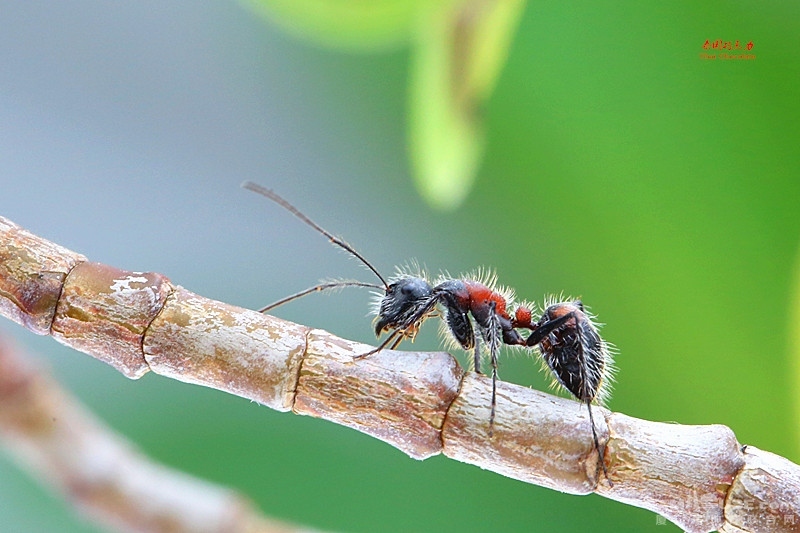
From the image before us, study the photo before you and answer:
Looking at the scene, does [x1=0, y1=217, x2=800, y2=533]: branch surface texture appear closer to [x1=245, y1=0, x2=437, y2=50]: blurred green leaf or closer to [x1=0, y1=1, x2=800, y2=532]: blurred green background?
[x1=0, y1=1, x2=800, y2=532]: blurred green background

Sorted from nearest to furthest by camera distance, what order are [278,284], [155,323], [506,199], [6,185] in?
[155,323]
[6,185]
[278,284]
[506,199]

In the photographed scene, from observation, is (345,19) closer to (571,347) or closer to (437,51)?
(437,51)

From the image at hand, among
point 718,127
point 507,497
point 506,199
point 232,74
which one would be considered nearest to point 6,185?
point 232,74

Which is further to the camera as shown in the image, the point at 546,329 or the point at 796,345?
the point at 796,345

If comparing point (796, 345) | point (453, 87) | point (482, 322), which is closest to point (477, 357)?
point (482, 322)

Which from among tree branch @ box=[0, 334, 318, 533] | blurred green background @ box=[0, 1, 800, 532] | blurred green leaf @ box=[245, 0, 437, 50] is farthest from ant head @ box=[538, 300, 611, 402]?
blurred green leaf @ box=[245, 0, 437, 50]

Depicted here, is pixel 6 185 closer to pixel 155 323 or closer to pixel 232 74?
pixel 232 74
